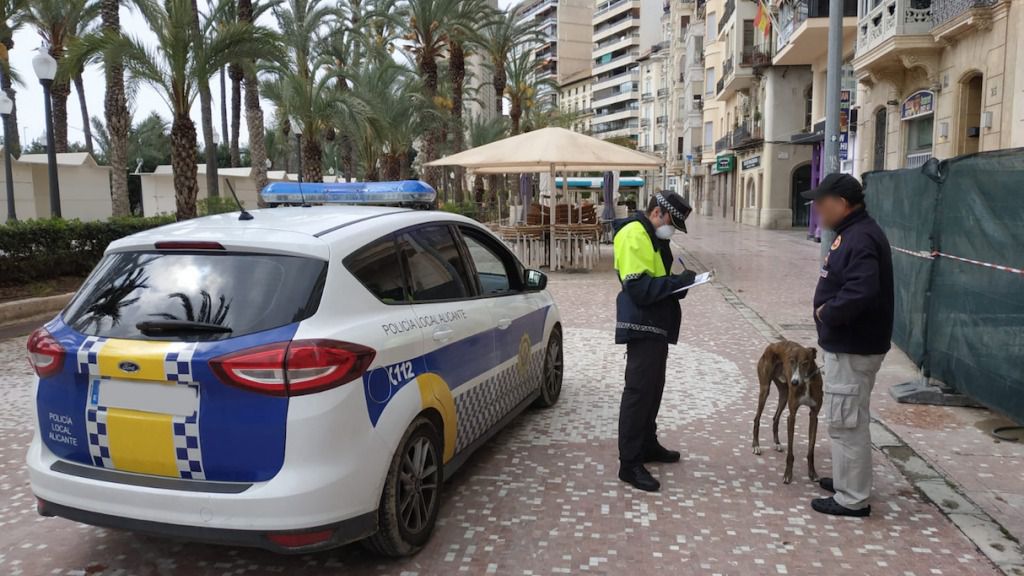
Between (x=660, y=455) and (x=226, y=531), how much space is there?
280cm

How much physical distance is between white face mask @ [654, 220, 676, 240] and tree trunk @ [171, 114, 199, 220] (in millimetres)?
13287

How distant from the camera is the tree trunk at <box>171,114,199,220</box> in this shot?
49.6 ft

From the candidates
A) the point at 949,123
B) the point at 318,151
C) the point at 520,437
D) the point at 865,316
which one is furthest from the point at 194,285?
A: the point at 318,151

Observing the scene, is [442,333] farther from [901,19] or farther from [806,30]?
[806,30]

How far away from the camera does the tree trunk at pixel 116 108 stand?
17.2m

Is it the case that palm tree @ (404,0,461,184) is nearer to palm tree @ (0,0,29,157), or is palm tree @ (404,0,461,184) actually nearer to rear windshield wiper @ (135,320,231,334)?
palm tree @ (0,0,29,157)

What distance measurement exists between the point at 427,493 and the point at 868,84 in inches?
866

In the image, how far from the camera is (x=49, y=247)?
11.9 metres

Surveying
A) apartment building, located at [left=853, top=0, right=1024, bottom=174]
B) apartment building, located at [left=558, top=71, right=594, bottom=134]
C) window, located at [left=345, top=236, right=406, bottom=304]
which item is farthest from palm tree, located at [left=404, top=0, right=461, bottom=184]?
apartment building, located at [left=558, top=71, right=594, bottom=134]

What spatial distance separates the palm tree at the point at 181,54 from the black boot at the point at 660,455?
12857 millimetres

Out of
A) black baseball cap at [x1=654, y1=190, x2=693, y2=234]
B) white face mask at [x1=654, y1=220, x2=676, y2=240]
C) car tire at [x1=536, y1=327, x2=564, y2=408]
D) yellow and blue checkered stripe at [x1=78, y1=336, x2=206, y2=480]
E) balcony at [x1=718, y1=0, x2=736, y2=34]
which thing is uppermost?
balcony at [x1=718, y1=0, x2=736, y2=34]


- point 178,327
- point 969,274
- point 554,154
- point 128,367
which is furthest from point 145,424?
point 554,154

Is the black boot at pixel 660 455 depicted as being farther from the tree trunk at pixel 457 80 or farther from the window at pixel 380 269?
the tree trunk at pixel 457 80

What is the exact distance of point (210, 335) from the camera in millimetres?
3008
